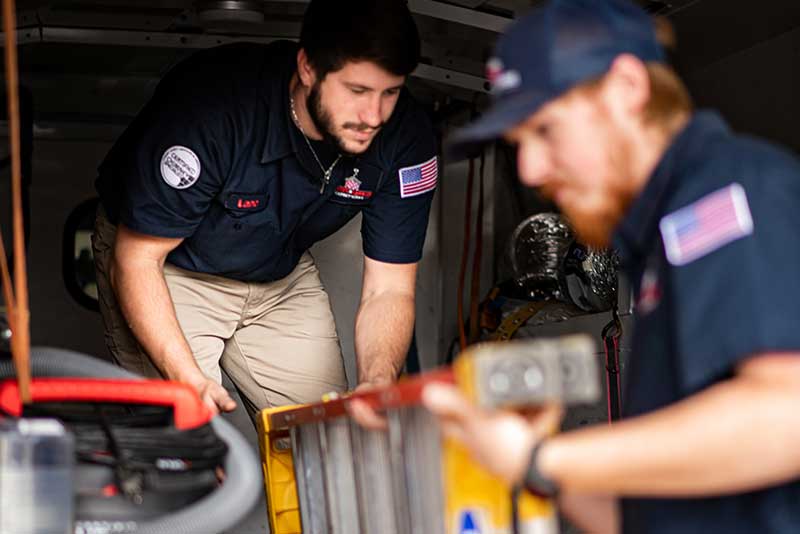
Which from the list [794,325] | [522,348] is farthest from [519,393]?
[794,325]

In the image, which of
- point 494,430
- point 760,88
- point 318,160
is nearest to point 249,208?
point 318,160

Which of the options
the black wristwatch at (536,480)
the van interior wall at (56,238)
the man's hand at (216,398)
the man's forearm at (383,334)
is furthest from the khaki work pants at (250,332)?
the black wristwatch at (536,480)

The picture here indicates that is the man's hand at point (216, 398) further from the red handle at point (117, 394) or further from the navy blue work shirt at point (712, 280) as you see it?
the navy blue work shirt at point (712, 280)

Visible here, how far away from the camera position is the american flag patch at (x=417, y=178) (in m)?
3.57

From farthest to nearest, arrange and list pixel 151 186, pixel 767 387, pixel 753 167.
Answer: pixel 151 186 → pixel 753 167 → pixel 767 387

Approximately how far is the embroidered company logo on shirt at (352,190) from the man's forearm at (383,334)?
33cm

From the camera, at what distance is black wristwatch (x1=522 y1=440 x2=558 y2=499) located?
1497 millimetres

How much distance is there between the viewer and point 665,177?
166 cm

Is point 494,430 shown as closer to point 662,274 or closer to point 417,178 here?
point 662,274

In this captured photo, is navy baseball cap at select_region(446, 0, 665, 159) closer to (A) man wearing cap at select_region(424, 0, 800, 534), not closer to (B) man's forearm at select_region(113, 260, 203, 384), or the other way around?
(A) man wearing cap at select_region(424, 0, 800, 534)

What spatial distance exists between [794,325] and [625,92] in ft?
1.40

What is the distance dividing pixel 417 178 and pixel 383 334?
0.51 metres

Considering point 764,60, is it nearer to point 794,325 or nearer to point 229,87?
point 229,87

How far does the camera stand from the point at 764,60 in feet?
12.5
